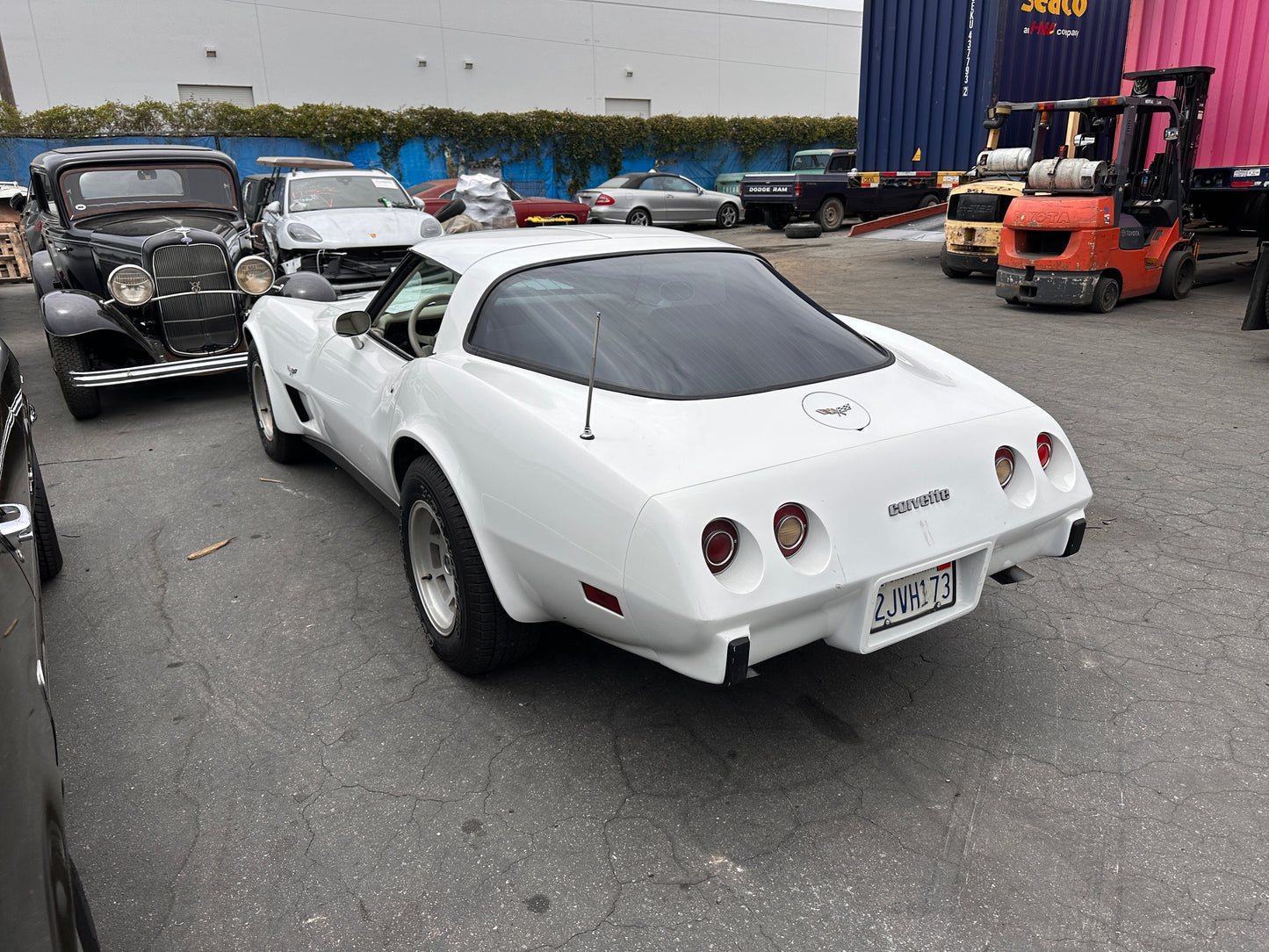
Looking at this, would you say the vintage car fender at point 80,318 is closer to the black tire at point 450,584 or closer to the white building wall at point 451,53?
the black tire at point 450,584

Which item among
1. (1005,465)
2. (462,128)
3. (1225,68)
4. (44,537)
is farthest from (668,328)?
(462,128)

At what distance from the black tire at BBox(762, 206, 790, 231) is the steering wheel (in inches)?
697

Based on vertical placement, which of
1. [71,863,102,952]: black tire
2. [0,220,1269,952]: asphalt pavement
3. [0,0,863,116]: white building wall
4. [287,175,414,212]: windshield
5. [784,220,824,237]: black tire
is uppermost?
[0,0,863,116]: white building wall

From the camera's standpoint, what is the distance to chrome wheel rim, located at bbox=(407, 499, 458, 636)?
10.5 ft

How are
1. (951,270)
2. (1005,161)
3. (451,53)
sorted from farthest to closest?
(451,53) → (951,270) → (1005,161)

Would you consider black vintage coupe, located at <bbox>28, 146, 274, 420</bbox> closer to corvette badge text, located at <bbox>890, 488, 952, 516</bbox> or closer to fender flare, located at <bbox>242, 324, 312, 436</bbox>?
fender flare, located at <bbox>242, 324, 312, 436</bbox>

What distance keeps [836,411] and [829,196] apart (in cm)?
1841

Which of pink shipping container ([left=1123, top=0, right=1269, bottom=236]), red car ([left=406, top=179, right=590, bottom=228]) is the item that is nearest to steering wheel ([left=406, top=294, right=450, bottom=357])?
pink shipping container ([left=1123, top=0, right=1269, bottom=236])

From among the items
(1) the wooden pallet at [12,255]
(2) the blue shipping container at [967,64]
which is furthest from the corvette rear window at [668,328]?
(1) the wooden pallet at [12,255]

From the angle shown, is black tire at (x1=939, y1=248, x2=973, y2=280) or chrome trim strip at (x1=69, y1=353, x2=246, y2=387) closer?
chrome trim strip at (x1=69, y1=353, x2=246, y2=387)

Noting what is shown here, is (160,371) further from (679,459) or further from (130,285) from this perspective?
(679,459)

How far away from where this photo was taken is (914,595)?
2.60m

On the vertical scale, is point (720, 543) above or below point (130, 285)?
below

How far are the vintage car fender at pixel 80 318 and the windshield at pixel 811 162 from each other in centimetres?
1668
